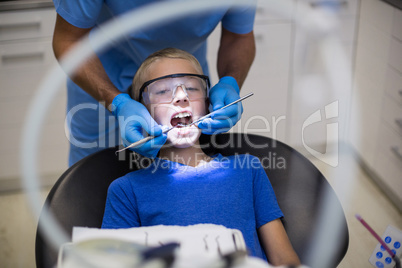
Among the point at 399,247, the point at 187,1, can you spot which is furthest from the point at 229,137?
the point at 399,247

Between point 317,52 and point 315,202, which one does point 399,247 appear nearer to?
point 315,202

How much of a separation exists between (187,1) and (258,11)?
0.94m

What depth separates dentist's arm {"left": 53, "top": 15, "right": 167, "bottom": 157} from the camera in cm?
132

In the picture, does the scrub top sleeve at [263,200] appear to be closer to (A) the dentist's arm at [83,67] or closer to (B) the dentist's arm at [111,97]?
(B) the dentist's arm at [111,97]

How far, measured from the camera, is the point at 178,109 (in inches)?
52.8

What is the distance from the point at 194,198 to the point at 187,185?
0.05 metres

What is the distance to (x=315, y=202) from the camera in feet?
4.65

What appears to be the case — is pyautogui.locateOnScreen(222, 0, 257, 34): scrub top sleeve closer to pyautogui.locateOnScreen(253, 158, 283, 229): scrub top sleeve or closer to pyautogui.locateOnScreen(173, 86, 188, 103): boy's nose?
pyautogui.locateOnScreen(173, 86, 188, 103): boy's nose

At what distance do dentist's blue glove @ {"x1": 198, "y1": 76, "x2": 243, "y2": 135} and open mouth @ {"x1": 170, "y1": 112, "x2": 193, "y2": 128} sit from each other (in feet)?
0.17

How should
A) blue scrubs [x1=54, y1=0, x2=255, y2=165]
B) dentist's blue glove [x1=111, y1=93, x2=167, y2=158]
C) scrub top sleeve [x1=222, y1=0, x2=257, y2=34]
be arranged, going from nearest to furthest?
dentist's blue glove [x1=111, y1=93, x2=167, y2=158], blue scrubs [x1=54, y1=0, x2=255, y2=165], scrub top sleeve [x1=222, y1=0, x2=257, y2=34]

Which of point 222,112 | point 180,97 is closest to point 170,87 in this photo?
point 180,97

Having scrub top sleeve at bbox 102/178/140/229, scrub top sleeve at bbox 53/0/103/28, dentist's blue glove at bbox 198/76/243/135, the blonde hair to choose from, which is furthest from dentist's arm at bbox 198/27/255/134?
scrub top sleeve at bbox 53/0/103/28

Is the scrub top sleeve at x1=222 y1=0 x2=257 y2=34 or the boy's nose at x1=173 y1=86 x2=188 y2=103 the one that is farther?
the scrub top sleeve at x1=222 y1=0 x2=257 y2=34

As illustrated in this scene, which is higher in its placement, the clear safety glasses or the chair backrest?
the clear safety glasses
